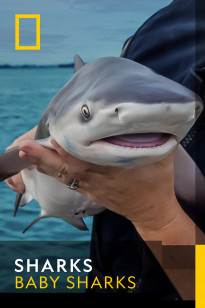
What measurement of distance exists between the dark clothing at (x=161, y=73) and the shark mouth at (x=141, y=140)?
0.30 metres

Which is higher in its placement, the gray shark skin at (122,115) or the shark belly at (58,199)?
the gray shark skin at (122,115)

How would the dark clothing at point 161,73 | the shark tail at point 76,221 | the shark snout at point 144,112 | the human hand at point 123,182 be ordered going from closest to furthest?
the shark snout at point 144,112 → the human hand at point 123,182 → the dark clothing at point 161,73 → the shark tail at point 76,221

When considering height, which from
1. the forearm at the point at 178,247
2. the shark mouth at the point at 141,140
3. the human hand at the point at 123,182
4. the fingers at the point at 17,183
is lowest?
the fingers at the point at 17,183

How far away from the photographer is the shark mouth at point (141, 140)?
0.63m

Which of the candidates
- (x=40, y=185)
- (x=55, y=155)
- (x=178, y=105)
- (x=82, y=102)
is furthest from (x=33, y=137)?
(x=178, y=105)

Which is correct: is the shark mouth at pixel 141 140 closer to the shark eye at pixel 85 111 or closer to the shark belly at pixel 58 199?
the shark eye at pixel 85 111

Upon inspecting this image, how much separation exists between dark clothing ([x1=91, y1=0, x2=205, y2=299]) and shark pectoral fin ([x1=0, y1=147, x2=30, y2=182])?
21 cm

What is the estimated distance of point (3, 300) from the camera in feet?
3.31

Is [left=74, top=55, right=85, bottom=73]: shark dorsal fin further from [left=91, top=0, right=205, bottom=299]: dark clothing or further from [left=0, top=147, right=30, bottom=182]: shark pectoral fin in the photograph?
[left=0, top=147, right=30, bottom=182]: shark pectoral fin

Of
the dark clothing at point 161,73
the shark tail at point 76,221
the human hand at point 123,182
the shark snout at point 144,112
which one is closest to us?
the shark snout at point 144,112

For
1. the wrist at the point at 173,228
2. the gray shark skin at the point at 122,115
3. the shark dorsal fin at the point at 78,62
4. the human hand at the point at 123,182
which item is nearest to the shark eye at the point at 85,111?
the gray shark skin at the point at 122,115

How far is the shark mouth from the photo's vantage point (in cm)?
63

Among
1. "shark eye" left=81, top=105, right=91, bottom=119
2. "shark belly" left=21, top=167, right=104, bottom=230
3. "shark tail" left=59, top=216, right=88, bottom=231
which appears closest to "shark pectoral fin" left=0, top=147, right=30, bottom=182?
"shark belly" left=21, top=167, right=104, bottom=230

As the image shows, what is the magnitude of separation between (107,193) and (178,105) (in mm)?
325
